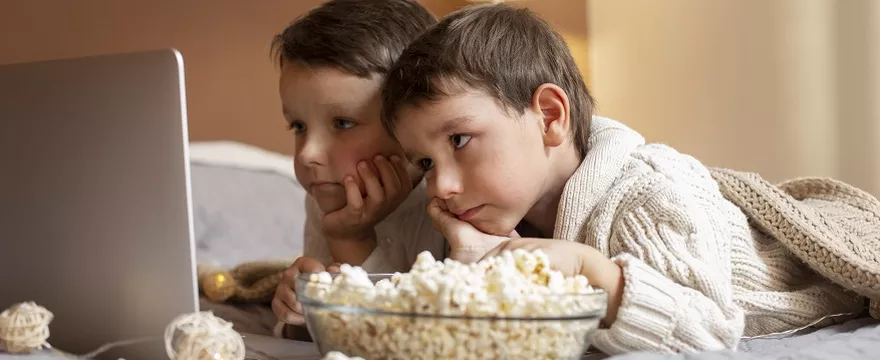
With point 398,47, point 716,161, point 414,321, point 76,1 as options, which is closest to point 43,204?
point 414,321

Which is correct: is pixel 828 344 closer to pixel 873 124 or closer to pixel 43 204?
pixel 43 204

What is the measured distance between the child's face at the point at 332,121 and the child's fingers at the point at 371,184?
0.01 meters

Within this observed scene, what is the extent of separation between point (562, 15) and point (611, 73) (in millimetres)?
240

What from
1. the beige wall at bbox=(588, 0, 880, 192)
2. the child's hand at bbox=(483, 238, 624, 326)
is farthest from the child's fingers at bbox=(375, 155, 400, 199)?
the beige wall at bbox=(588, 0, 880, 192)

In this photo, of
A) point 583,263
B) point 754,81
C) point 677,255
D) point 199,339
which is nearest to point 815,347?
point 677,255

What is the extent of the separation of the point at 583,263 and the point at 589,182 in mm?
247

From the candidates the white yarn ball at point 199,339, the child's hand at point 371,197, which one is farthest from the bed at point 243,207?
the white yarn ball at point 199,339

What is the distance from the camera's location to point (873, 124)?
1.96 meters

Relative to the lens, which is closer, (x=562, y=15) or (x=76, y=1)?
(x=76, y=1)

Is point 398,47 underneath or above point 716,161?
above

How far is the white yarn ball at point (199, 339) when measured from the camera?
821mm

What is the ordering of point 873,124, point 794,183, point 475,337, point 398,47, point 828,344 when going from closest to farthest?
point 475,337, point 828,344, point 398,47, point 794,183, point 873,124

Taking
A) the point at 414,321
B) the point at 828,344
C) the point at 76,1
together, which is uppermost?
the point at 76,1

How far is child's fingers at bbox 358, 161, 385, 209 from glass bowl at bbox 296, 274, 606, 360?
2.02 feet
